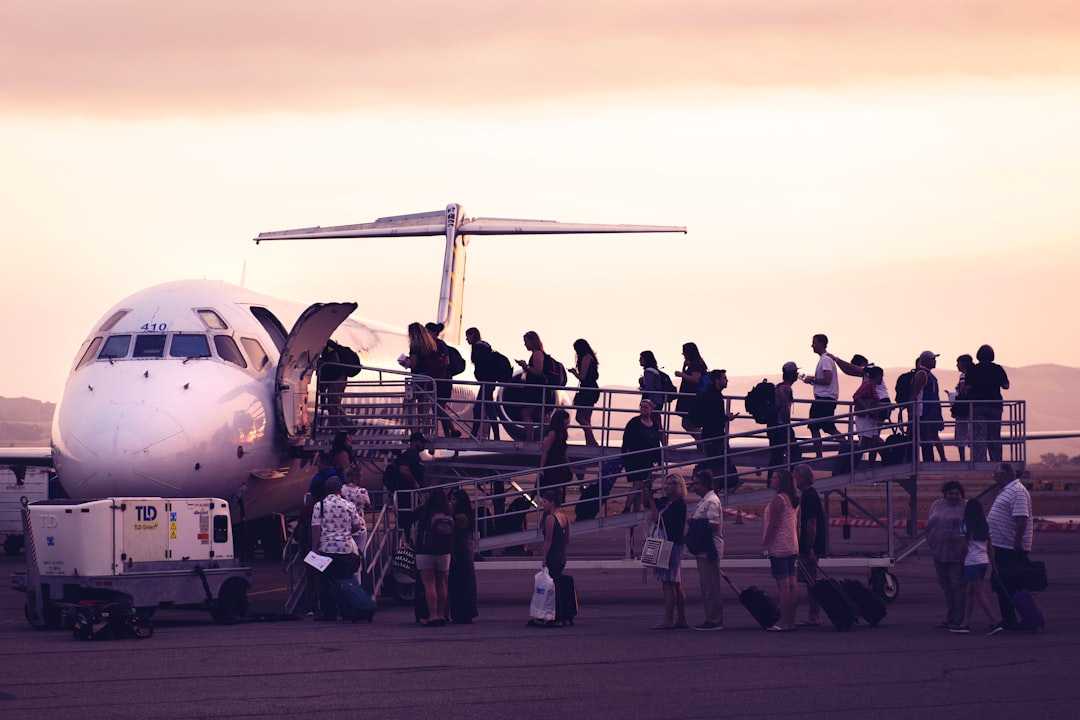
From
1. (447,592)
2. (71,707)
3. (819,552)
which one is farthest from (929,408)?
→ (71,707)

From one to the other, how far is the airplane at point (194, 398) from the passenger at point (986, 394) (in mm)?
9177

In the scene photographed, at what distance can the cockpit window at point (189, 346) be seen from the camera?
20.8m

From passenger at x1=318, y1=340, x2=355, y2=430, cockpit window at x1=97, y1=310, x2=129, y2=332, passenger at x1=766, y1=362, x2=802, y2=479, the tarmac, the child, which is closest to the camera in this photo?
the tarmac

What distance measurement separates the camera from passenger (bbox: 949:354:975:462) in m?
21.2

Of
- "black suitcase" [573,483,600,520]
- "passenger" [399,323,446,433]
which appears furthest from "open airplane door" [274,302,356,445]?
"black suitcase" [573,483,600,520]

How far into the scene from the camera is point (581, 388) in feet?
75.2

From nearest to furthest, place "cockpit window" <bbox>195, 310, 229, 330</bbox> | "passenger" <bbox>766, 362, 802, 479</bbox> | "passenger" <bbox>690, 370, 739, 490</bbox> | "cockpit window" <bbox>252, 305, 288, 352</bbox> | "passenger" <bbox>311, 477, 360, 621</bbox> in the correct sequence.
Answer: "passenger" <bbox>311, 477, 360, 621</bbox> → "cockpit window" <bbox>195, 310, 229, 330</bbox> → "passenger" <bbox>766, 362, 802, 479</bbox> → "passenger" <bbox>690, 370, 739, 490</bbox> → "cockpit window" <bbox>252, 305, 288, 352</bbox>

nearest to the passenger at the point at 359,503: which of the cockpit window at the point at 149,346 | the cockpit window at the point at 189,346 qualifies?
the cockpit window at the point at 189,346

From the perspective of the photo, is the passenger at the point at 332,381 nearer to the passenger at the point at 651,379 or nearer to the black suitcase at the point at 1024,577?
the passenger at the point at 651,379

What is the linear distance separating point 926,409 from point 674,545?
21.3ft

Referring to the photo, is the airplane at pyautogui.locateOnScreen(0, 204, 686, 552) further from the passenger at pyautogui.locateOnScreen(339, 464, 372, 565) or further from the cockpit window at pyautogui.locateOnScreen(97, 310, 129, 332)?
the passenger at pyautogui.locateOnScreen(339, 464, 372, 565)

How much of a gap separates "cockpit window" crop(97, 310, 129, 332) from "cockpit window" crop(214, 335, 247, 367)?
1603 mm

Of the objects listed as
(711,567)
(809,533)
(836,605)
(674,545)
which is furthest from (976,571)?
(674,545)

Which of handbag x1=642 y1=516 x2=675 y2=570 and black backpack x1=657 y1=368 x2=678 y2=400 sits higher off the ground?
black backpack x1=657 y1=368 x2=678 y2=400
